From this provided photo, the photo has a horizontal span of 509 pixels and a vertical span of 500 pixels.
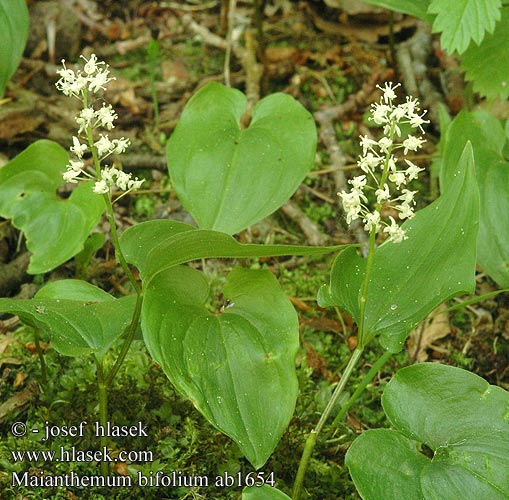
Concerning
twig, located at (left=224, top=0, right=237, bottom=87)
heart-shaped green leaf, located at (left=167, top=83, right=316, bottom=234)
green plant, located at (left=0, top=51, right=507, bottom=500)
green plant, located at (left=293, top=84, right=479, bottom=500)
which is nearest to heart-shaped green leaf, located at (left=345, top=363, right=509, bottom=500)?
green plant, located at (left=0, top=51, right=507, bottom=500)

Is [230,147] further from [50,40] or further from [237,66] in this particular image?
[50,40]

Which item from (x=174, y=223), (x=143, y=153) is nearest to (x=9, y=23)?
(x=143, y=153)

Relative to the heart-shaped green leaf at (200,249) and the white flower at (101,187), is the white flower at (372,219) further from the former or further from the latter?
the white flower at (101,187)

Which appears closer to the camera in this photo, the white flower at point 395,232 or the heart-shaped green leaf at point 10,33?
the white flower at point 395,232

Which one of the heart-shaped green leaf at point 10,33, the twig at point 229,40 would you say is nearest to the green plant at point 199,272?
the heart-shaped green leaf at point 10,33

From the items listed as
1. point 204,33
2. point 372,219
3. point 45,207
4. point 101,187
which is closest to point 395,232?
point 372,219

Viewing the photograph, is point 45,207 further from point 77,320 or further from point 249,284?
point 249,284
